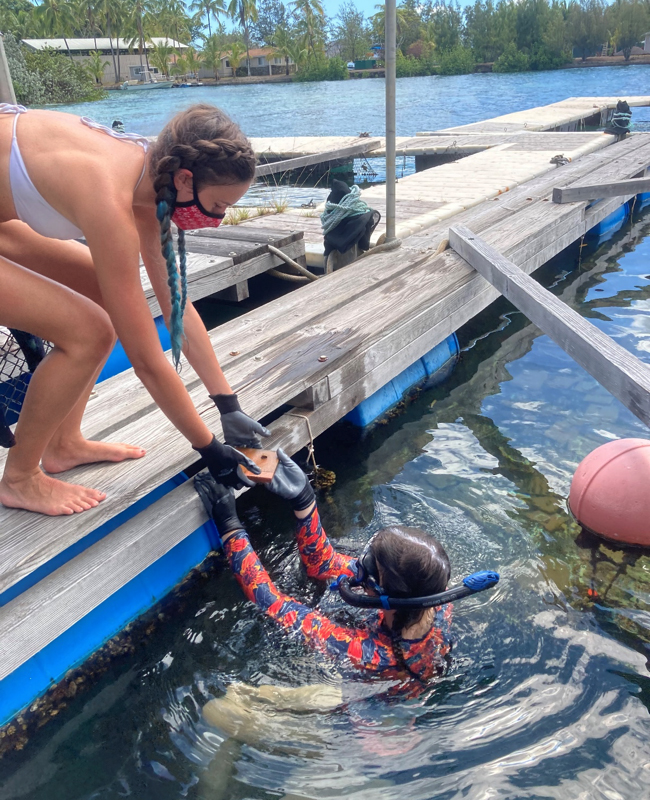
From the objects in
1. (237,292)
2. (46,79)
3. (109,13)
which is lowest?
(237,292)

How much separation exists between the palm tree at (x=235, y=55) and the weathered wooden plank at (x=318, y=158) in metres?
64.1

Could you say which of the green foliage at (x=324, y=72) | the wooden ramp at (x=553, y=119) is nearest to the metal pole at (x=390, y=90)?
the wooden ramp at (x=553, y=119)

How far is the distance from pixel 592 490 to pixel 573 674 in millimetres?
944

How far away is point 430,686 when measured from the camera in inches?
92.2

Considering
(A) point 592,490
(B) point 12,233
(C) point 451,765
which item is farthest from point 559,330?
(B) point 12,233

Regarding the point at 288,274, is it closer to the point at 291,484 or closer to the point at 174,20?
the point at 291,484

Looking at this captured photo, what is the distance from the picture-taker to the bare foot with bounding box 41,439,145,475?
2.42 metres

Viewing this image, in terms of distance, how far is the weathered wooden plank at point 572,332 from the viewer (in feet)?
9.48

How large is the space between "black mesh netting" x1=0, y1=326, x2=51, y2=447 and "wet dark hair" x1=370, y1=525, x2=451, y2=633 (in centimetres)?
134

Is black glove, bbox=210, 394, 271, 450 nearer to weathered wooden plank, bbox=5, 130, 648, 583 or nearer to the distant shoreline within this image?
weathered wooden plank, bbox=5, 130, 648, 583

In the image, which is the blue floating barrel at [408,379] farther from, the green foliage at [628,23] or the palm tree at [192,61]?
the palm tree at [192,61]

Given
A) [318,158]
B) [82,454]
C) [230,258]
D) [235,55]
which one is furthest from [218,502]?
[235,55]

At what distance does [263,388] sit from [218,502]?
0.71m

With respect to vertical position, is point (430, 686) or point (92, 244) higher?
point (92, 244)
